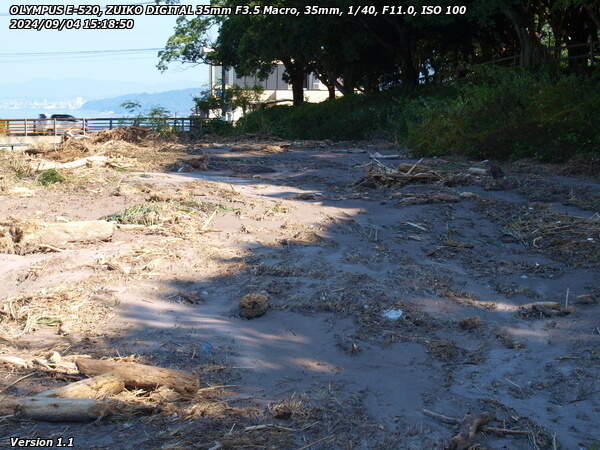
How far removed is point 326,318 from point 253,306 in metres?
0.63

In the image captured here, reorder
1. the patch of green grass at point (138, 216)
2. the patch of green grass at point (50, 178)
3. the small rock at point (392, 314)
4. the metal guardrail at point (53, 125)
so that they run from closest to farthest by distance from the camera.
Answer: the small rock at point (392, 314), the patch of green grass at point (138, 216), the patch of green grass at point (50, 178), the metal guardrail at point (53, 125)

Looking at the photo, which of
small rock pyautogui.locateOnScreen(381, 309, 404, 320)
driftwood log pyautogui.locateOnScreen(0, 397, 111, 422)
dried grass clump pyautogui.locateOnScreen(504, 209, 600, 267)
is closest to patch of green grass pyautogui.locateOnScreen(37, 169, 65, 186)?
dried grass clump pyautogui.locateOnScreen(504, 209, 600, 267)

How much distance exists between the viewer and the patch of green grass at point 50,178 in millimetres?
12758

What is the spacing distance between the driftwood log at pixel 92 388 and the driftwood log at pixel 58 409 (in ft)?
0.32

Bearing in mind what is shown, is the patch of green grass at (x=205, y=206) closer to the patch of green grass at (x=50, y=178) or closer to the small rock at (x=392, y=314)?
the patch of green grass at (x=50, y=178)

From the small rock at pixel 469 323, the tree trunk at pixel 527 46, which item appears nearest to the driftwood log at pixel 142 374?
the small rock at pixel 469 323

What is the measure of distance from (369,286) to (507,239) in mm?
3029

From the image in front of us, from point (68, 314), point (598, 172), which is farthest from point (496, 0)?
point (68, 314)

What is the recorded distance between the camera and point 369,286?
675 centimetres

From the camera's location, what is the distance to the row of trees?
23.6 m

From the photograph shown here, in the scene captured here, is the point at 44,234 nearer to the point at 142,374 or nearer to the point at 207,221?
the point at 207,221

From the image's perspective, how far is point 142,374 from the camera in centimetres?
459

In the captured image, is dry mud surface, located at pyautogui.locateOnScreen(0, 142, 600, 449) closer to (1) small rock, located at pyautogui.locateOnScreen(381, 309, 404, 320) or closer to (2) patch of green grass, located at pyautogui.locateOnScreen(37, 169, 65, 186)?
(1) small rock, located at pyautogui.locateOnScreen(381, 309, 404, 320)

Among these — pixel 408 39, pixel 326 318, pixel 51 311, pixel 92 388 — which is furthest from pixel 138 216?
pixel 408 39
